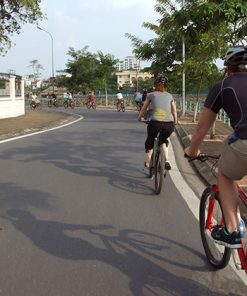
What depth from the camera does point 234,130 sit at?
12.0 ft

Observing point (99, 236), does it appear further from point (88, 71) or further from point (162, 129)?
point (88, 71)

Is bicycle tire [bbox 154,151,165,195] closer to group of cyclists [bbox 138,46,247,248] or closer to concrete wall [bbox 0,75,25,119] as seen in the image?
group of cyclists [bbox 138,46,247,248]

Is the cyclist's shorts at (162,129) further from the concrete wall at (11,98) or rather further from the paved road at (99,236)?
the concrete wall at (11,98)

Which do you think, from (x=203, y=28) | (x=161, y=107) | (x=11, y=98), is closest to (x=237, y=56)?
(x=161, y=107)

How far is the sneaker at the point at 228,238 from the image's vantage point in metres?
3.90

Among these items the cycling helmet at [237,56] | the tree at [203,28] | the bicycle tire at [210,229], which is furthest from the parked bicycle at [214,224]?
the tree at [203,28]

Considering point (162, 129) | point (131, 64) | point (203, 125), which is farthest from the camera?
point (131, 64)

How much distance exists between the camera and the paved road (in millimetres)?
4145

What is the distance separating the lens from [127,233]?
552 centimetres

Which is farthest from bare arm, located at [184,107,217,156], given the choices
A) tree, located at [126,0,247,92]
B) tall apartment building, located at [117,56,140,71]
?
tall apartment building, located at [117,56,140,71]

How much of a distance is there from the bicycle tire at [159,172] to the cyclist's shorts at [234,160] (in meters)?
3.71

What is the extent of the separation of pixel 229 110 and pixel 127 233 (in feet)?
7.59

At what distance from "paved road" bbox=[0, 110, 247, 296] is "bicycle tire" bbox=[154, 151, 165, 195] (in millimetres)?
142

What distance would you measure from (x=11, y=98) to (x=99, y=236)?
78.4 feet
